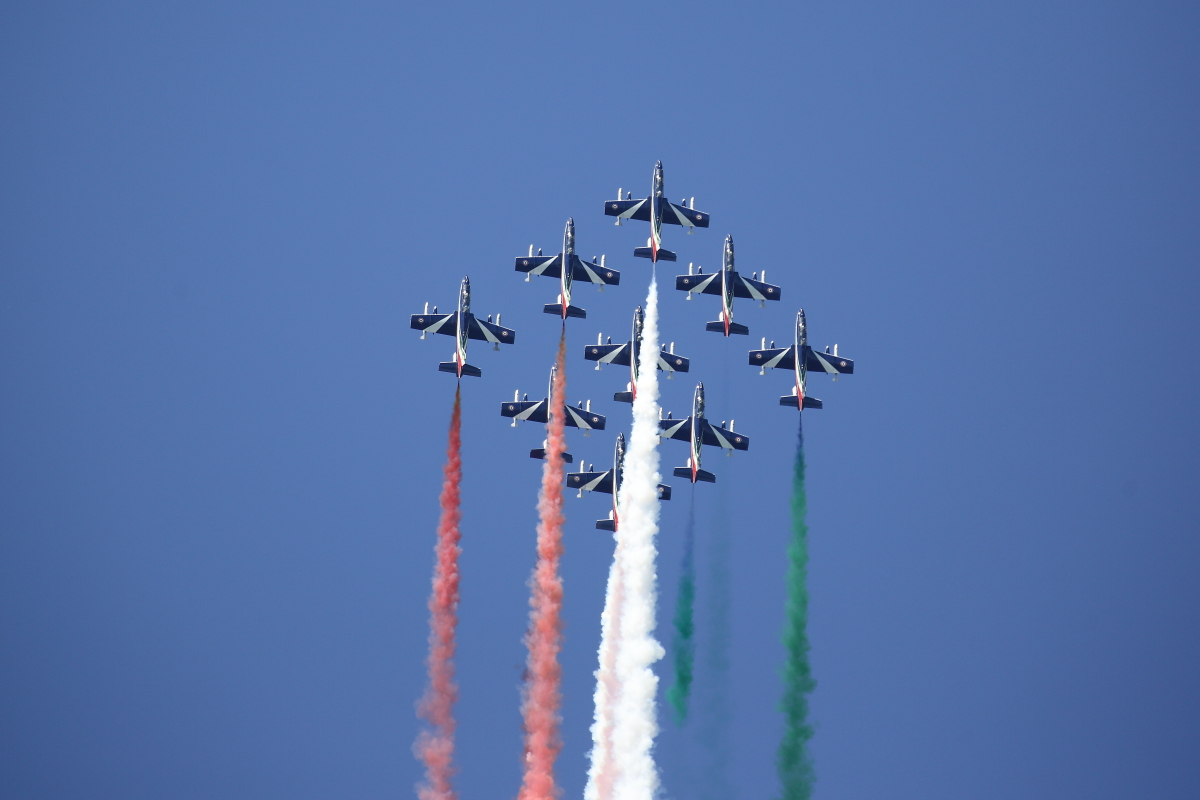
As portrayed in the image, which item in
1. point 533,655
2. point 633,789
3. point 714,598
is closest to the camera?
point 633,789

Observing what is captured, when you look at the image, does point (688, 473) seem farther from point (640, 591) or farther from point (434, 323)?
point (434, 323)

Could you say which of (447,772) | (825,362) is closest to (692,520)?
(825,362)

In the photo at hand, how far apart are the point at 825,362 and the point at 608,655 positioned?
1904 cm

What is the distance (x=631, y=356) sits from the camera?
271 feet

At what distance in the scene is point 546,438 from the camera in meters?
82.2

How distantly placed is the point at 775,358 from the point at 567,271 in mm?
10522

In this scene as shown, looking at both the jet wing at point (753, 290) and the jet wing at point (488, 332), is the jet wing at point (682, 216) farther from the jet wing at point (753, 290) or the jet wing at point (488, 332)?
the jet wing at point (488, 332)

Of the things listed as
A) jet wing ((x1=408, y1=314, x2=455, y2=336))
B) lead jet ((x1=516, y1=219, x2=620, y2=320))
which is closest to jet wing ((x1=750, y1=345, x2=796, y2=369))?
lead jet ((x1=516, y1=219, x2=620, y2=320))

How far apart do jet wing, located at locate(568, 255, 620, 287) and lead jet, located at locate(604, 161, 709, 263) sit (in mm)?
1584

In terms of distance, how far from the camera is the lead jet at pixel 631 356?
81.9 meters

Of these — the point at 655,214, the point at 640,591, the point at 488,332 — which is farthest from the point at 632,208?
the point at 640,591

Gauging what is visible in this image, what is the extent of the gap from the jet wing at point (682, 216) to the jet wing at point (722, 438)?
1040cm

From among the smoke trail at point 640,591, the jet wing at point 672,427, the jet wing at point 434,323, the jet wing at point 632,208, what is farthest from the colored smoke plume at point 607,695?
the jet wing at point 632,208

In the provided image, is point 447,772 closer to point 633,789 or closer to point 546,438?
point 633,789
